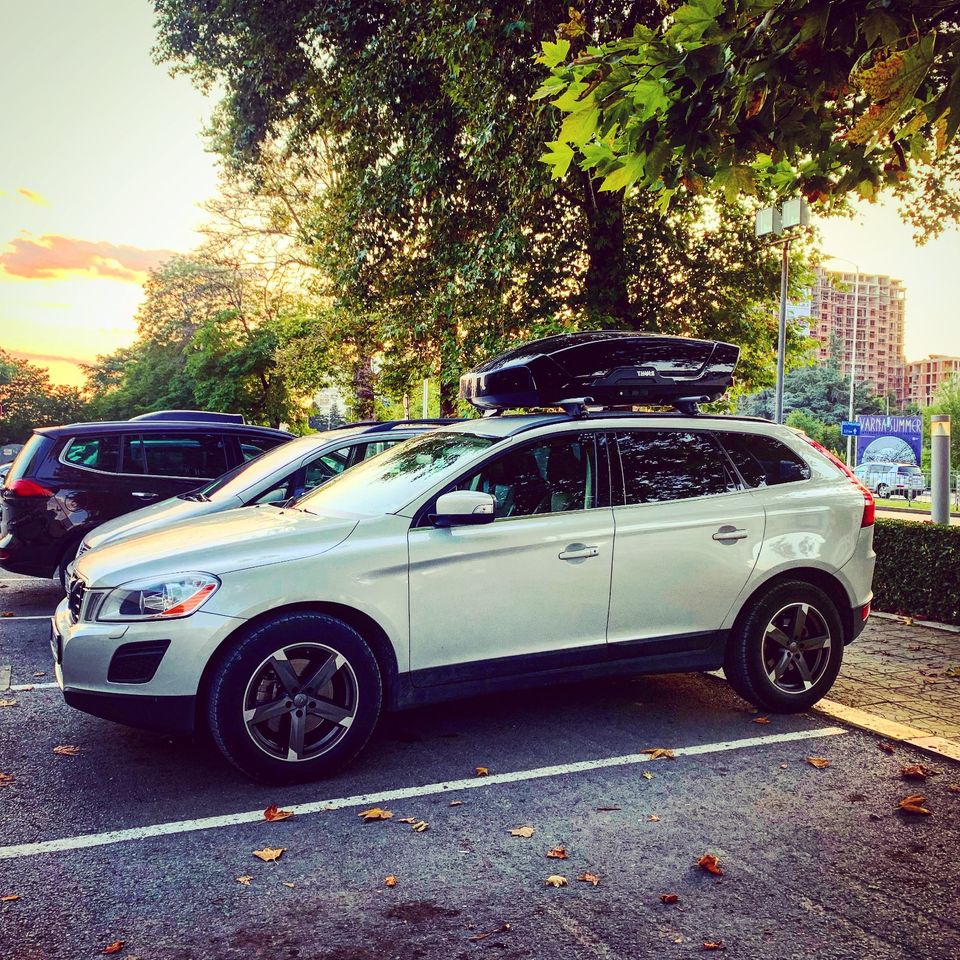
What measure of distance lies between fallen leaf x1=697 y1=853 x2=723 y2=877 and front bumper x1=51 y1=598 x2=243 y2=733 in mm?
2207

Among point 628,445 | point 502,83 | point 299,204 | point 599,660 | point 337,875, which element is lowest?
point 337,875

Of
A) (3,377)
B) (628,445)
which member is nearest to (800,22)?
(628,445)

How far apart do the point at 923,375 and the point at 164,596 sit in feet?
699

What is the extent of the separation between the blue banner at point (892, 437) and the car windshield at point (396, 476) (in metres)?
24.4

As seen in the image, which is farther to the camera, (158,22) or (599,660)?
(158,22)

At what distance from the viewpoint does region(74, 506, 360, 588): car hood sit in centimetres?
419

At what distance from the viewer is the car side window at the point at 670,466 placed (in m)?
5.15

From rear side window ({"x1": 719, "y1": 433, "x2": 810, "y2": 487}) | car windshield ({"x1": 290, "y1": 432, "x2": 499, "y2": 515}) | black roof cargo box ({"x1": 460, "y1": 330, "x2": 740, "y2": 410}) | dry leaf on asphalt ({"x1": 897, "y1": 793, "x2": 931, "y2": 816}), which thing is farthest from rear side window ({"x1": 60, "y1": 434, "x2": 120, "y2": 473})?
dry leaf on asphalt ({"x1": 897, "y1": 793, "x2": 931, "y2": 816})

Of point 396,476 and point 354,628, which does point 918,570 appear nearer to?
point 396,476

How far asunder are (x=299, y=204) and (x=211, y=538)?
29808 mm

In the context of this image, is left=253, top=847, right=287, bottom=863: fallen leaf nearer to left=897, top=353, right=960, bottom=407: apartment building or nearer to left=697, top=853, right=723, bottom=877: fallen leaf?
left=697, top=853, right=723, bottom=877: fallen leaf

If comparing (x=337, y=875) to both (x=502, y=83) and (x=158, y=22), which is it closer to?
(x=502, y=83)

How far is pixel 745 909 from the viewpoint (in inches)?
124

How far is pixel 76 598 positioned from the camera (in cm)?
445
